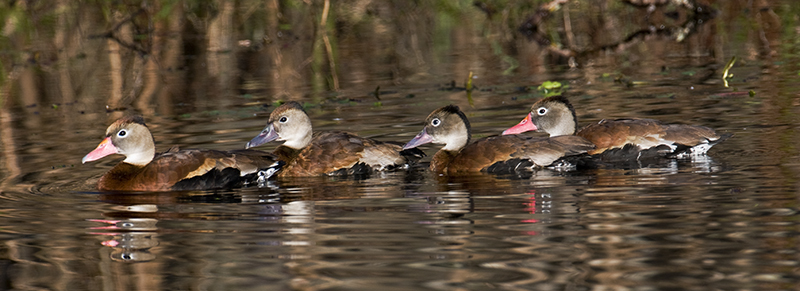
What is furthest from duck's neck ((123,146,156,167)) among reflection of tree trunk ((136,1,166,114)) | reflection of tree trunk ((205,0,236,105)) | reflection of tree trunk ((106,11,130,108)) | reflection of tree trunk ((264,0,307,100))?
reflection of tree trunk ((205,0,236,105))

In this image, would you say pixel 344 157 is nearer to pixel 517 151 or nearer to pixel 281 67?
pixel 517 151

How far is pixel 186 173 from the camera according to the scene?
844 centimetres

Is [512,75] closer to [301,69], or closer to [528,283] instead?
[301,69]

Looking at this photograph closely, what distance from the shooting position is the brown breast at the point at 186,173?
8.45 meters

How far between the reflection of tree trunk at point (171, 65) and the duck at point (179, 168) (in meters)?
4.61

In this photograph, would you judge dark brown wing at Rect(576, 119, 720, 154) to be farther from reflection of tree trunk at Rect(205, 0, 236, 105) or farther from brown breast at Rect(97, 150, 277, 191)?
reflection of tree trunk at Rect(205, 0, 236, 105)

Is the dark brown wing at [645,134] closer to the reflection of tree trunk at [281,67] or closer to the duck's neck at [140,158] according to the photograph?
the duck's neck at [140,158]

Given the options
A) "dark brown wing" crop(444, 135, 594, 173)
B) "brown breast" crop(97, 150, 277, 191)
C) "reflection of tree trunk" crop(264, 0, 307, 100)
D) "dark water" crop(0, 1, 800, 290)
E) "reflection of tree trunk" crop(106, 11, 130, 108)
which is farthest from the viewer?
"reflection of tree trunk" crop(264, 0, 307, 100)

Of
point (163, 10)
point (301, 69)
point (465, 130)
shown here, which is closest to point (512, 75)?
point (301, 69)

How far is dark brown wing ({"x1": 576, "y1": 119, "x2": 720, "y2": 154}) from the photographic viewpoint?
28.6 feet

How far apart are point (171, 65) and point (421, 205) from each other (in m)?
13.3

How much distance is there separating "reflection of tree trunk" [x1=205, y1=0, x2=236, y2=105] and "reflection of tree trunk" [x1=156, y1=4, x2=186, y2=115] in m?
0.59

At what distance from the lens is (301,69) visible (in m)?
18.1

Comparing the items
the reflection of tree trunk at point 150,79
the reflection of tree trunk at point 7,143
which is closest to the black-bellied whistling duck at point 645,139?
the reflection of tree trunk at point 7,143
